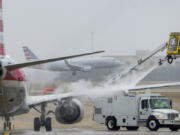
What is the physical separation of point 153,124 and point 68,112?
42.0 ft

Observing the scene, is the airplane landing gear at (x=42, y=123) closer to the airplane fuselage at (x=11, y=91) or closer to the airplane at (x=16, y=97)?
the airplane at (x=16, y=97)

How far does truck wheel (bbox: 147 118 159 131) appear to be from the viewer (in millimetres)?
50062

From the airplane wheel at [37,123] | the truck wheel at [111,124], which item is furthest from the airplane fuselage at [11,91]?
the truck wheel at [111,124]

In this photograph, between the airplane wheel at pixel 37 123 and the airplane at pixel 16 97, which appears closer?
the airplane at pixel 16 97

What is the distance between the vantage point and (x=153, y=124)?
50625 millimetres

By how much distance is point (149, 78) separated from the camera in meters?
133

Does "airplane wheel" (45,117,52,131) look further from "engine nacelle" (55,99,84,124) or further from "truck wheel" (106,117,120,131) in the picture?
"truck wheel" (106,117,120,131)

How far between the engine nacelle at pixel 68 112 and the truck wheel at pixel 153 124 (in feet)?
36.9

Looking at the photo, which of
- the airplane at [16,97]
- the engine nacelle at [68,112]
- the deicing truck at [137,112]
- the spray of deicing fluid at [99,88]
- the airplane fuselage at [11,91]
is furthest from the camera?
the deicing truck at [137,112]

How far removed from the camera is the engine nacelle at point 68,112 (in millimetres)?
39562

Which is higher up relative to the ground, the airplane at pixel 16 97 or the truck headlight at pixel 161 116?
the airplane at pixel 16 97

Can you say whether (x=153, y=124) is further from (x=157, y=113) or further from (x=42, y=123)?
(x=42, y=123)

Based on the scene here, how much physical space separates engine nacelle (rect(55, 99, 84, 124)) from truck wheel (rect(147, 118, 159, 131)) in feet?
36.9

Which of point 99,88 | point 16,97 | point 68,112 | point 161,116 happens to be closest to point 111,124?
point 161,116
